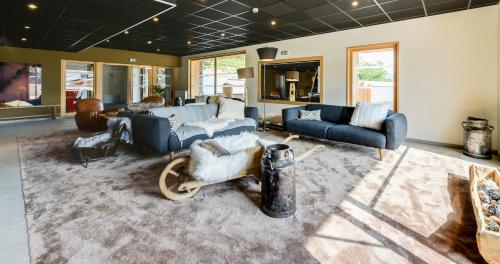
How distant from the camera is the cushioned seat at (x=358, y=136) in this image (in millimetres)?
4297

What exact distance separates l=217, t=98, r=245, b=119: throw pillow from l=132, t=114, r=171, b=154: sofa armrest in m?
1.85

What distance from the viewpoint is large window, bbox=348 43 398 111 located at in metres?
6.21

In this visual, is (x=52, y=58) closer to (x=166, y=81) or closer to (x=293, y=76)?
(x=166, y=81)

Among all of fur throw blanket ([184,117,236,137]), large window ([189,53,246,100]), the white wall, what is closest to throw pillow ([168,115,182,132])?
fur throw blanket ([184,117,236,137])

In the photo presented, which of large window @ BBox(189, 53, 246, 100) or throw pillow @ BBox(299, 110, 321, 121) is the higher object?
large window @ BBox(189, 53, 246, 100)

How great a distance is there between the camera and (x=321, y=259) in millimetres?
1741

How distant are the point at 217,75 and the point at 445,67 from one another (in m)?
7.63

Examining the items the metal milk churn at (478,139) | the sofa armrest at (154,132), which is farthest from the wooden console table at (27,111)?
the metal milk churn at (478,139)

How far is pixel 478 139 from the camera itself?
4.45 m

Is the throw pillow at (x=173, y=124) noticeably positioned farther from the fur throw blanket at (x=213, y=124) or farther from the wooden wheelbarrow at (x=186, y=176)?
the wooden wheelbarrow at (x=186, y=176)

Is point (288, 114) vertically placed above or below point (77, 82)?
below

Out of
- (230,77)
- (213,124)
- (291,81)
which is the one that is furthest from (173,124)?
(230,77)

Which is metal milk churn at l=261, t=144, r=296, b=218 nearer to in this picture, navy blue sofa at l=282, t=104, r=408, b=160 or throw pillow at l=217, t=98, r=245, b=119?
navy blue sofa at l=282, t=104, r=408, b=160

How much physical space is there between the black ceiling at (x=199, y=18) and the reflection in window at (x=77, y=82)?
5.76 ft
